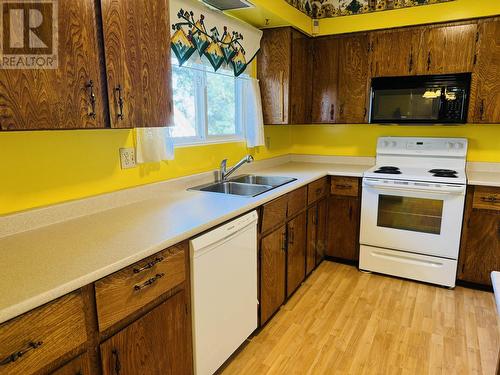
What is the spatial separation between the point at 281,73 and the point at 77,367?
2626mm

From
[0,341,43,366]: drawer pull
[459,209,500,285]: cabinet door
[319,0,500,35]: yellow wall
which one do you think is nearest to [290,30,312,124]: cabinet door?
[319,0,500,35]: yellow wall

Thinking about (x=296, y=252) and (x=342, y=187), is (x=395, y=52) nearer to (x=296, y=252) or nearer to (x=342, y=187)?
(x=342, y=187)

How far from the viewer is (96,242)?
1350 mm

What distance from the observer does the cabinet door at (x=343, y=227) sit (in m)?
3.17

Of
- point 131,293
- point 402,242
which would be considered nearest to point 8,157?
point 131,293

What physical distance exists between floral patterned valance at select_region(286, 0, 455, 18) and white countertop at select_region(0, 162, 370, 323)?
2.00 meters

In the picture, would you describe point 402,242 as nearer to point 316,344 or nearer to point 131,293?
point 316,344

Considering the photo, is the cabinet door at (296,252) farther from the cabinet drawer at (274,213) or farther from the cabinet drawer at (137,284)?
the cabinet drawer at (137,284)

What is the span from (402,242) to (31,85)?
9.27 feet

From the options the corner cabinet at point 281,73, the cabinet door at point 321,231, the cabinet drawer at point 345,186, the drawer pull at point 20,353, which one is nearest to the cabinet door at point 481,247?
the cabinet drawer at point 345,186

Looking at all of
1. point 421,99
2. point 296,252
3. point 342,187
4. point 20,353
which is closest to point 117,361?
point 20,353

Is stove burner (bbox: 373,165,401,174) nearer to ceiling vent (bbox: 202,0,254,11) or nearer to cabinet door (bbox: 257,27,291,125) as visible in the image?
cabinet door (bbox: 257,27,291,125)

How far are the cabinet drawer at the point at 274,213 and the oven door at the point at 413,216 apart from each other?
39.7 inches

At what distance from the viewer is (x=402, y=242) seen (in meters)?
2.94
